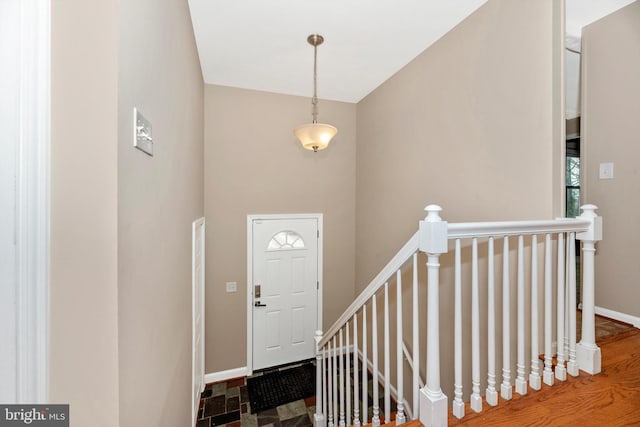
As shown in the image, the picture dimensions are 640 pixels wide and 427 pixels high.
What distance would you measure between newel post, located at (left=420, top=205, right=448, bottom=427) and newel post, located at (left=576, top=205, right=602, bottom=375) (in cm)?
90

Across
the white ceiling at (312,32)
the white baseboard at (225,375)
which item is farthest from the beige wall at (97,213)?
the white baseboard at (225,375)

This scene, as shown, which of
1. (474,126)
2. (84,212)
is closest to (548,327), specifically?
(474,126)

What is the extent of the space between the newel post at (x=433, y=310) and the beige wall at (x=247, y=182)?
8.60 feet

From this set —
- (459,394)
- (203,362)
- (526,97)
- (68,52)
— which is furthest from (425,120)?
(203,362)

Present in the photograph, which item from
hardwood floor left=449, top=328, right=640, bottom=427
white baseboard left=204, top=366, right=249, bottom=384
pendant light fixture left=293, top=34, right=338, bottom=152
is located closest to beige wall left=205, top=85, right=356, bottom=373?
white baseboard left=204, top=366, right=249, bottom=384

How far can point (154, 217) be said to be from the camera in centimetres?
115

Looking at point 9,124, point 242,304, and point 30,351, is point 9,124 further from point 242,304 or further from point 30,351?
point 242,304

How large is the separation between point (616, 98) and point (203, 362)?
4.54 m

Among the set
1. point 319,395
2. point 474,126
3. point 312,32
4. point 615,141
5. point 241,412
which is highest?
point 312,32

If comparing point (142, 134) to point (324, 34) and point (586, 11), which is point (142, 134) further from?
point (586, 11)

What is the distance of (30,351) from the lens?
0.65m

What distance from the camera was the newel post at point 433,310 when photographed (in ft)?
3.82

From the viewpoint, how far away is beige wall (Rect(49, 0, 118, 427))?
704 millimetres

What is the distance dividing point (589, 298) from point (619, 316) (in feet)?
3.49
